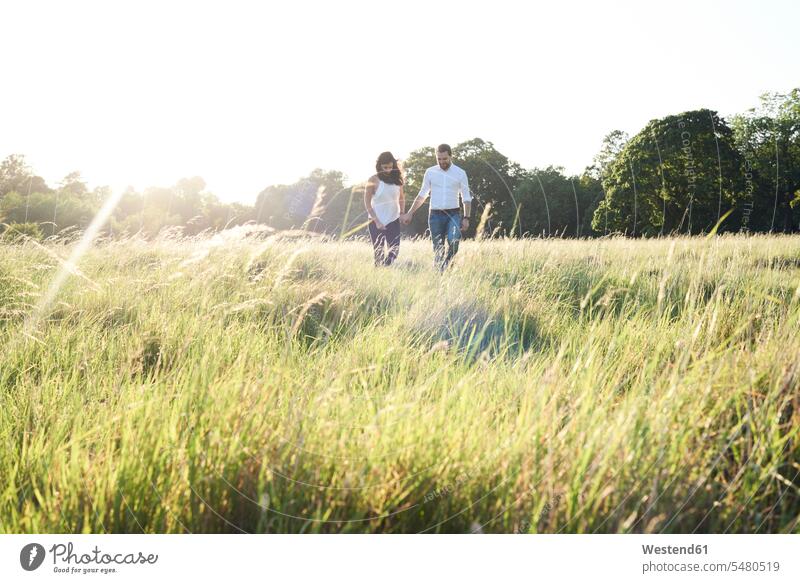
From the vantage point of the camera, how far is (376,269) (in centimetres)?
536

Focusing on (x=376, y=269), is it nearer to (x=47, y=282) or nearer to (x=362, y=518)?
(x=47, y=282)

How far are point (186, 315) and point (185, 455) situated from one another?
5.73 ft

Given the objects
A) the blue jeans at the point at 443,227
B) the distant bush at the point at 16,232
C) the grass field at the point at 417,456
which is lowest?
the grass field at the point at 417,456

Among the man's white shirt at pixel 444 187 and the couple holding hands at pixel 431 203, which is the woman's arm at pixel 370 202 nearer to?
the couple holding hands at pixel 431 203

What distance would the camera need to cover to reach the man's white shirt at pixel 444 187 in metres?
6.24

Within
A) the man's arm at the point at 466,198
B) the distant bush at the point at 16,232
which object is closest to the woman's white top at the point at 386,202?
the man's arm at the point at 466,198

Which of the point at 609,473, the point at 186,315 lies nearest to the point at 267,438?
the point at 609,473

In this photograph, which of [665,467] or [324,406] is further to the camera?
[324,406]

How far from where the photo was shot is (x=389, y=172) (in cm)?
651

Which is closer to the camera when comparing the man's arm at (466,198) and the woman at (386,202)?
the man's arm at (466,198)
